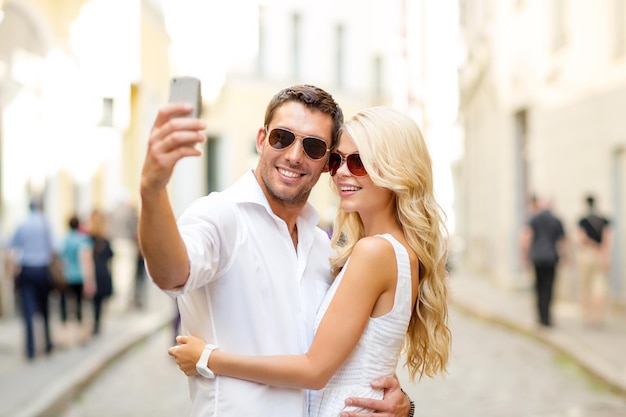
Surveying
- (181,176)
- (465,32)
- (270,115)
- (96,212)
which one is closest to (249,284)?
(270,115)

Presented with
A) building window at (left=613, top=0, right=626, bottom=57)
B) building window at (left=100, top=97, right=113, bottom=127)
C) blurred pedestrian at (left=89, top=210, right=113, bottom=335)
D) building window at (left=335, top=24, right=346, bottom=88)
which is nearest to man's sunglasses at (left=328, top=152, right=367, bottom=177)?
blurred pedestrian at (left=89, top=210, right=113, bottom=335)

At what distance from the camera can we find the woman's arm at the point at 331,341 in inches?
107

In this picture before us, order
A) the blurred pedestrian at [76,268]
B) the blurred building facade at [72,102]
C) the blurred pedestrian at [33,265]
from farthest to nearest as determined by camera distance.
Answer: the blurred building facade at [72,102] → the blurred pedestrian at [76,268] → the blurred pedestrian at [33,265]

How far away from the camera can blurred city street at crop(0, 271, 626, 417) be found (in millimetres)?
8117

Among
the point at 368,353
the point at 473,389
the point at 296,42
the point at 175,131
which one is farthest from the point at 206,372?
the point at 296,42

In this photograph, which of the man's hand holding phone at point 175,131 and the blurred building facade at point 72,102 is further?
the blurred building facade at point 72,102

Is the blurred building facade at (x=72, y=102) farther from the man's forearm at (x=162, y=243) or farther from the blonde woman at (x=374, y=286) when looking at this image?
the man's forearm at (x=162, y=243)

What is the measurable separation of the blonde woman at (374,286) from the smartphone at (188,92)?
90 cm

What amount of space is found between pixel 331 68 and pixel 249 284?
33206mm

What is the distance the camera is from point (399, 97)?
1592 inches

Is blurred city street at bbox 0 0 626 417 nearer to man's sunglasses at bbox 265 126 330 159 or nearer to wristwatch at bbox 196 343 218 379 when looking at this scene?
man's sunglasses at bbox 265 126 330 159

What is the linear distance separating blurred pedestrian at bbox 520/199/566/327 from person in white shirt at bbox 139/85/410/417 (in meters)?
10.0

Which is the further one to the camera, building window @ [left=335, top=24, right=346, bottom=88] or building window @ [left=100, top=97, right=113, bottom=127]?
building window @ [left=335, top=24, right=346, bottom=88]

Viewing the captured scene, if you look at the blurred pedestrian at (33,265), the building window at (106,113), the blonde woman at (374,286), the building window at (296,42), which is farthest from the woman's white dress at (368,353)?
the building window at (296,42)
